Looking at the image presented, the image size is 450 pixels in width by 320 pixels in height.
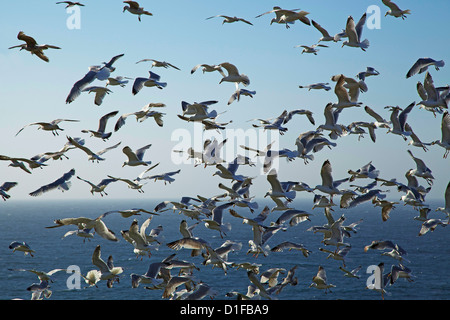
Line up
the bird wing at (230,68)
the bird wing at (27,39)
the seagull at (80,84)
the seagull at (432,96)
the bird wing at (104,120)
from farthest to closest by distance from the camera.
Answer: the bird wing at (230,68), the bird wing at (104,120), the seagull at (432,96), the seagull at (80,84), the bird wing at (27,39)

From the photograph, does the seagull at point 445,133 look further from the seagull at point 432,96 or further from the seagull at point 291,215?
the seagull at point 291,215

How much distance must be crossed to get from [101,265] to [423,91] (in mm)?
16104

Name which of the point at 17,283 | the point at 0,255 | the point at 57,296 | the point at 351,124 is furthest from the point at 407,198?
the point at 0,255

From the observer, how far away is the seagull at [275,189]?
21.6 m

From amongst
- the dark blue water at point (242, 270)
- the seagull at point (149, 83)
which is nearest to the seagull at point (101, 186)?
the seagull at point (149, 83)

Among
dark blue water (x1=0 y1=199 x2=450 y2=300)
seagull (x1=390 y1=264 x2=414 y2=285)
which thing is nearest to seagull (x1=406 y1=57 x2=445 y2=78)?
seagull (x1=390 y1=264 x2=414 y2=285)

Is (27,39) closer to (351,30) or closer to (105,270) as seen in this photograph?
(105,270)

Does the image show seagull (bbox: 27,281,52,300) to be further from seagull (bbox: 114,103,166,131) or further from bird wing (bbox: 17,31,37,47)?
bird wing (bbox: 17,31,37,47)

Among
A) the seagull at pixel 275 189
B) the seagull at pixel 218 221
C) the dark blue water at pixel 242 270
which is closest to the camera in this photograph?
the seagull at pixel 218 221

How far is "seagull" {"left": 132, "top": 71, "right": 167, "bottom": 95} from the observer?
21766 mm

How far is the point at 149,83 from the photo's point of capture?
22.0 m

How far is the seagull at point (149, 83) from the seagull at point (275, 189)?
585 centimetres

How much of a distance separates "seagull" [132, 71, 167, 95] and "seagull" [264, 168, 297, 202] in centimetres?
585

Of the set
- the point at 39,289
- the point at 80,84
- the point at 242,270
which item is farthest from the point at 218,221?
the point at 242,270
